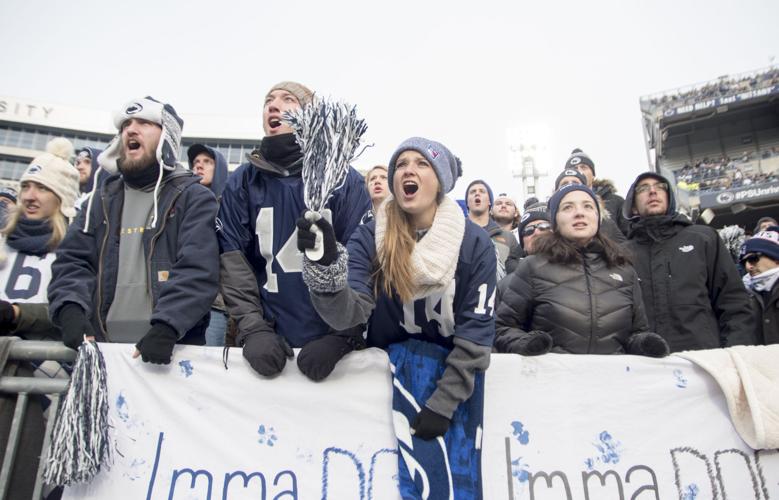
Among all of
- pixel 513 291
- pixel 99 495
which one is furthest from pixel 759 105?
pixel 99 495

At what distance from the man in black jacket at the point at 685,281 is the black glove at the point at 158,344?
9.42 ft

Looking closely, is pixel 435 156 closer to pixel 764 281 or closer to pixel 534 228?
pixel 534 228

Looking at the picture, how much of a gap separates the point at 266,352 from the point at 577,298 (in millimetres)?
1585

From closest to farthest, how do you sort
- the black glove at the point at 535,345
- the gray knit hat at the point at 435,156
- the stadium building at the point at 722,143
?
the gray knit hat at the point at 435,156 < the black glove at the point at 535,345 < the stadium building at the point at 722,143

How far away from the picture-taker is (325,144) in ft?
5.70

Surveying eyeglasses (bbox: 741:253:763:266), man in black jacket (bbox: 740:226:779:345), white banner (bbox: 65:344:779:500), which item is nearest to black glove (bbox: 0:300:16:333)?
white banner (bbox: 65:344:779:500)

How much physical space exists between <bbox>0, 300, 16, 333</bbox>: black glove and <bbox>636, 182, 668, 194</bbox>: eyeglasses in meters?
4.01

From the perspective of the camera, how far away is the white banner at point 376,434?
2.10m

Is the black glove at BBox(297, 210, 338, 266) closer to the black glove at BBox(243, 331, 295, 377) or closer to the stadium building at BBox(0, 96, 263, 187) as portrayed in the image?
the black glove at BBox(243, 331, 295, 377)

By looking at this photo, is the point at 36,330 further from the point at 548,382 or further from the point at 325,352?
the point at 548,382

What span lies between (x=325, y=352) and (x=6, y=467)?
1408 millimetres

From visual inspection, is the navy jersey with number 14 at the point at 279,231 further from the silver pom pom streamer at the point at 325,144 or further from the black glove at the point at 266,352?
the silver pom pom streamer at the point at 325,144

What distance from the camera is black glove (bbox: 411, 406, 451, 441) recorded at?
6.19ft

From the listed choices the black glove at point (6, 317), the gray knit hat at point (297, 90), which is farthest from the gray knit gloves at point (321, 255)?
the black glove at point (6, 317)
